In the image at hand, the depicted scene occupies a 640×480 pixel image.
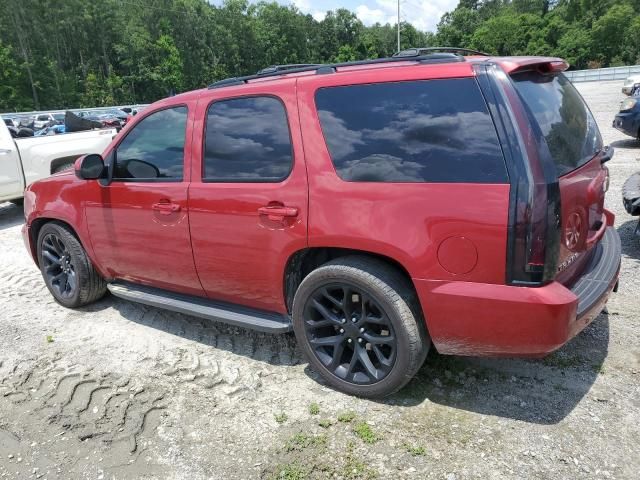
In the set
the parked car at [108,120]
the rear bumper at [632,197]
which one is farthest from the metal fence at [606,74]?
the rear bumper at [632,197]

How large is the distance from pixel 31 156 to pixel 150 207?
19.6ft

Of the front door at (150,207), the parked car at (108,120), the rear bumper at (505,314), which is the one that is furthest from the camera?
the parked car at (108,120)

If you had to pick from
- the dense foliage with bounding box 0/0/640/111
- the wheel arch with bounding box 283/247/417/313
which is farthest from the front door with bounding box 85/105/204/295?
the dense foliage with bounding box 0/0/640/111

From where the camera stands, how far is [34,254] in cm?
495

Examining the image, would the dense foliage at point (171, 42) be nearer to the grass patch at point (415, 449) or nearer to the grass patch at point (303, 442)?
the grass patch at point (303, 442)

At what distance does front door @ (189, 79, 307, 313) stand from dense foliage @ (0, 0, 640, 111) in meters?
52.4

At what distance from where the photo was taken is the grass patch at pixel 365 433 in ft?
8.91

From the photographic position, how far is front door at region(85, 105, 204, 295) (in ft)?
11.8

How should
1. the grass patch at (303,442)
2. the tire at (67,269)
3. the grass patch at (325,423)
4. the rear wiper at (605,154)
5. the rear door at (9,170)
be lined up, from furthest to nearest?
the rear door at (9,170) < the tire at (67,269) < the rear wiper at (605,154) < the grass patch at (325,423) < the grass patch at (303,442)

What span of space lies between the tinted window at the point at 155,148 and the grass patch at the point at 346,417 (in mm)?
1927

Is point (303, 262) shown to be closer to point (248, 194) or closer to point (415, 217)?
point (248, 194)

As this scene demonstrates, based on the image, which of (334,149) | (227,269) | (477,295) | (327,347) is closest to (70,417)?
(227,269)

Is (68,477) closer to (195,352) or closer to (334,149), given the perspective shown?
(195,352)

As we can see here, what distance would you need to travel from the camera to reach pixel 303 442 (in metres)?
2.74
